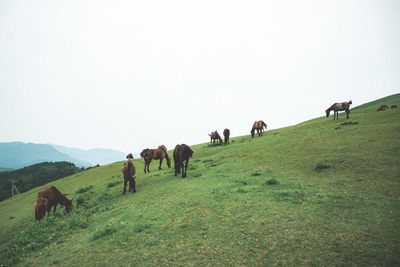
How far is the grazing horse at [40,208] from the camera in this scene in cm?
1358

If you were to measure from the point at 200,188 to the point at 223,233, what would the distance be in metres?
5.68

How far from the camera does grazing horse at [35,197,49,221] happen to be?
13.6m

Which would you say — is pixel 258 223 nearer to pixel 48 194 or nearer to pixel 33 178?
pixel 48 194

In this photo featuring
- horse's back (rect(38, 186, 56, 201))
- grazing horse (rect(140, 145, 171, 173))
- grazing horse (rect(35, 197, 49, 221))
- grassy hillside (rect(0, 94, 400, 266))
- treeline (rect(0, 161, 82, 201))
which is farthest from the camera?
treeline (rect(0, 161, 82, 201))

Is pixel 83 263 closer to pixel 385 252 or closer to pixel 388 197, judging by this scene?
pixel 385 252

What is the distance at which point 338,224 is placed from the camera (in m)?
6.32

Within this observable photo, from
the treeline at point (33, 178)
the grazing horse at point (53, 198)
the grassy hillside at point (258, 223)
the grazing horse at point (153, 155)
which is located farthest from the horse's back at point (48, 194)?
the treeline at point (33, 178)

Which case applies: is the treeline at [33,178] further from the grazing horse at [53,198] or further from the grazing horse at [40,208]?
the grazing horse at [40,208]

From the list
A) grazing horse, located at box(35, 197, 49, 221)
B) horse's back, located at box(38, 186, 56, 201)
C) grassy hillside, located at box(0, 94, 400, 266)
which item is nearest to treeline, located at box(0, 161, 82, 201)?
horse's back, located at box(38, 186, 56, 201)

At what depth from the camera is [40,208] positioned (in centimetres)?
1362

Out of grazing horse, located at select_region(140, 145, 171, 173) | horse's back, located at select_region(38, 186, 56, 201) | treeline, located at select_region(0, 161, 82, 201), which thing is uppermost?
grazing horse, located at select_region(140, 145, 171, 173)

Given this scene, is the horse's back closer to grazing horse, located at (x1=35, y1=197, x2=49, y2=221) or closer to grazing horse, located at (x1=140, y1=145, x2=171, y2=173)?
grazing horse, located at (x1=35, y1=197, x2=49, y2=221)

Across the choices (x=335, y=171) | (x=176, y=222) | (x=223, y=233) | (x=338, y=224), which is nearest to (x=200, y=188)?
(x=176, y=222)

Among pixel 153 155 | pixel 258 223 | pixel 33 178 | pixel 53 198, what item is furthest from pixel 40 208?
pixel 33 178
